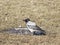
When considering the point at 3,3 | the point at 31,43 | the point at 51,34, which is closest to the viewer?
the point at 31,43

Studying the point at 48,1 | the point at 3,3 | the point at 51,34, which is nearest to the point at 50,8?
the point at 48,1

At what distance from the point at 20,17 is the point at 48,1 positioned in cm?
301

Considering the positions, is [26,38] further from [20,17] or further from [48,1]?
[48,1]

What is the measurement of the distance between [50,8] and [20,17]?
2.02 meters

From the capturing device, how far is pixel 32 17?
13.7m

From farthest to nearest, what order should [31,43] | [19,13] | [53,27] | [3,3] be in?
1. [3,3]
2. [19,13]
3. [53,27]
4. [31,43]

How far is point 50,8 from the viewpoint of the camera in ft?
49.6

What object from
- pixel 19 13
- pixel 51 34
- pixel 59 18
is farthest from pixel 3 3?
pixel 51 34

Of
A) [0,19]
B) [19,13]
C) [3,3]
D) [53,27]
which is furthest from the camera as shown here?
[3,3]

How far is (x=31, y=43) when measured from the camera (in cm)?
949

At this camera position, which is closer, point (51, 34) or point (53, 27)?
point (51, 34)

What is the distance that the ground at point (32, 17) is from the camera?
9836 mm

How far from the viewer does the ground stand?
9.84 m

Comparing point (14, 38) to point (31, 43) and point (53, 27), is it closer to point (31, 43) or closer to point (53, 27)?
point (31, 43)
